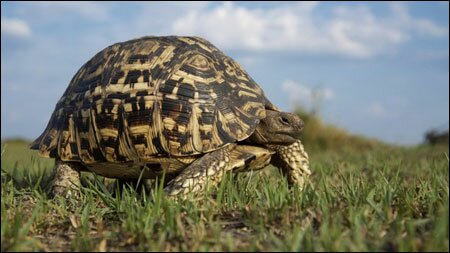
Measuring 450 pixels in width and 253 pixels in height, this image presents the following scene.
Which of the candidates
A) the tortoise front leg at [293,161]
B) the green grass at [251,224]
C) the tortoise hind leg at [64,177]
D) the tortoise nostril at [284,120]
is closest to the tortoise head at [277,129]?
the tortoise nostril at [284,120]

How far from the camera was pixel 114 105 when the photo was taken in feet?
14.8

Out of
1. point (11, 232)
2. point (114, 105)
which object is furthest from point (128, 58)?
point (11, 232)

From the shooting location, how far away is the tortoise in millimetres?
4328

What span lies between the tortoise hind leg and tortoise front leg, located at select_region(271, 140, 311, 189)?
1.76 metres

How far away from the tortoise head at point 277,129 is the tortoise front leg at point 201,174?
427 mm

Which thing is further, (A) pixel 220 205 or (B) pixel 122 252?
(A) pixel 220 205

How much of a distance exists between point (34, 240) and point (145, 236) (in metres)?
0.54

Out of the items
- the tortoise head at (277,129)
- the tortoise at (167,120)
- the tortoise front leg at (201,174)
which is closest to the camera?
Result: the tortoise front leg at (201,174)

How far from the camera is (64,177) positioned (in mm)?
4867

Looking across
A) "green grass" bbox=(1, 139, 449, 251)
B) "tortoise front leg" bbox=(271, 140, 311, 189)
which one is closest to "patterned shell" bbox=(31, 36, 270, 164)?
"tortoise front leg" bbox=(271, 140, 311, 189)

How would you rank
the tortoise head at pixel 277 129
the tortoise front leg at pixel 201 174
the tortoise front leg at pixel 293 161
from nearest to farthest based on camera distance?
1. the tortoise front leg at pixel 201 174
2. the tortoise head at pixel 277 129
3. the tortoise front leg at pixel 293 161

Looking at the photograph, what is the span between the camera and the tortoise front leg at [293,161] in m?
5.18

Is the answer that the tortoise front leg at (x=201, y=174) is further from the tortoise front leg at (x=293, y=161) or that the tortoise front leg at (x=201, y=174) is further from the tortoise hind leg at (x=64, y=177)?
the tortoise hind leg at (x=64, y=177)

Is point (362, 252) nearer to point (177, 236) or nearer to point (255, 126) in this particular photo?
point (177, 236)
